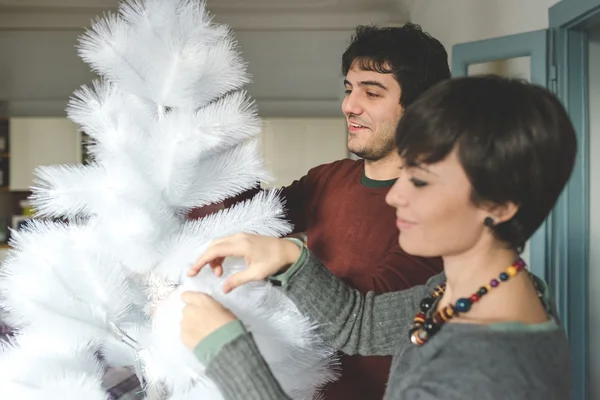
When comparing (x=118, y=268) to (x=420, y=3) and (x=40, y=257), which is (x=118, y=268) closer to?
(x=40, y=257)

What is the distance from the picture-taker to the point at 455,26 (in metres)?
3.04

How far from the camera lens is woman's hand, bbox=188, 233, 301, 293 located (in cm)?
67

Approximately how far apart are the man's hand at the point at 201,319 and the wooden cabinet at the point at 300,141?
13.0 ft

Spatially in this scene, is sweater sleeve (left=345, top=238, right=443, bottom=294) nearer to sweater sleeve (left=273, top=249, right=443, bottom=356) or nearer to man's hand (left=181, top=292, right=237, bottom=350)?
sweater sleeve (left=273, top=249, right=443, bottom=356)

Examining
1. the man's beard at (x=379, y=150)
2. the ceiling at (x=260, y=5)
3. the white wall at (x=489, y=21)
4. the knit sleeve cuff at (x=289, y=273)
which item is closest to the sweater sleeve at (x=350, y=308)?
the knit sleeve cuff at (x=289, y=273)

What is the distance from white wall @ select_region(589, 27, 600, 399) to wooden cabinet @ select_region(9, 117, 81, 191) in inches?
143

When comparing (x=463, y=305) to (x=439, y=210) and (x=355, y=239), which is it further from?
(x=355, y=239)

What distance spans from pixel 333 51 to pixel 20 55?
2.39 meters

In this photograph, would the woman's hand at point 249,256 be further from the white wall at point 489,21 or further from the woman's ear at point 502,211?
the white wall at point 489,21

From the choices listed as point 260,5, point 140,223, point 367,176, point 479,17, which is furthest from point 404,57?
point 260,5

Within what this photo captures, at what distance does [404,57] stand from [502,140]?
22.7 inches

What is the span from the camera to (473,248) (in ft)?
2.07

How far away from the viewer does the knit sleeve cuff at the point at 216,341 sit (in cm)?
59

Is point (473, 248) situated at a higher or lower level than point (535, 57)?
lower
